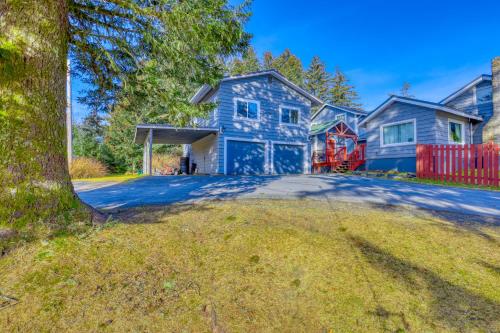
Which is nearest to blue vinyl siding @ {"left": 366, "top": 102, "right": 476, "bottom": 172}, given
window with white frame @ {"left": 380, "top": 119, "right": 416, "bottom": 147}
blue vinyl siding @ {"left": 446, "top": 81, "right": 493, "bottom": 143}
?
window with white frame @ {"left": 380, "top": 119, "right": 416, "bottom": 147}

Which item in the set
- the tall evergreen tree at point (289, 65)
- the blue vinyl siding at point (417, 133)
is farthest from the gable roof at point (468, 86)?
the tall evergreen tree at point (289, 65)

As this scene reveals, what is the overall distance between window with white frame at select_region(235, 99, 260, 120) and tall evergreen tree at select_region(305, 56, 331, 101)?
1389 inches

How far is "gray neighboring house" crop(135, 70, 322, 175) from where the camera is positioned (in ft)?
43.3

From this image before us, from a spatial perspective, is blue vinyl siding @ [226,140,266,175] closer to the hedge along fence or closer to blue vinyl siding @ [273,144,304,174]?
blue vinyl siding @ [273,144,304,174]

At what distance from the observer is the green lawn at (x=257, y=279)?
1549 millimetres

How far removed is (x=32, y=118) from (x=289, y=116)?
14.1 meters

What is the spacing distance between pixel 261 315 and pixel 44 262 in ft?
6.11

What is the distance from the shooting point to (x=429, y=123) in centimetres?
1148

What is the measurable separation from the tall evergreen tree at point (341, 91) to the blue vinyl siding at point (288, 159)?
3398 cm

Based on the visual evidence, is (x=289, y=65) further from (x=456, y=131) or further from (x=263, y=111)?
(x=456, y=131)

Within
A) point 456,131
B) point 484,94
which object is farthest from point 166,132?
point 484,94

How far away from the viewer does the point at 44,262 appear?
6.55ft

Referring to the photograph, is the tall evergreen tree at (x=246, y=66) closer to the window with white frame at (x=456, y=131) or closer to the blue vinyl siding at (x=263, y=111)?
the blue vinyl siding at (x=263, y=111)

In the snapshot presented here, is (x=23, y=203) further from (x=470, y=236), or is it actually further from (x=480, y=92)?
(x=480, y=92)
